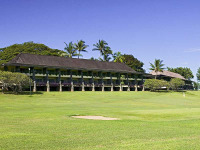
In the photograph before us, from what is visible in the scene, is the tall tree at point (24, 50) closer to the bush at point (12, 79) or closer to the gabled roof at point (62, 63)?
the gabled roof at point (62, 63)

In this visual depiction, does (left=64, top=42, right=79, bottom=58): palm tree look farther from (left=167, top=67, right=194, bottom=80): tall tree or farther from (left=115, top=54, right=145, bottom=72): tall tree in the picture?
(left=167, top=67, right=194, bottom=80): tall tree

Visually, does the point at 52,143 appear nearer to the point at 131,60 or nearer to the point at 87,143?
the point at 87,143

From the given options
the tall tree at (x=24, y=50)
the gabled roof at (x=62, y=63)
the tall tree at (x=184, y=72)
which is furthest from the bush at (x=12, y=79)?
the tall tree at (x=184, y=72)

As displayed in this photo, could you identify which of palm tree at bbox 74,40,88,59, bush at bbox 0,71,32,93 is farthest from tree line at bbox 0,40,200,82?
bush at bbox 0,71,32,93

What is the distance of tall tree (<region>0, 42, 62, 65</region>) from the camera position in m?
94.8

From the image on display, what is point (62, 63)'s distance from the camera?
81875 mm

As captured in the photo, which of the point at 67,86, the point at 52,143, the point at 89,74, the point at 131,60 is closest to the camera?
the point at 52,143

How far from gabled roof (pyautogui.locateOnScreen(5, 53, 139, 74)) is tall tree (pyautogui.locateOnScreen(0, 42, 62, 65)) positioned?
19.6 metres

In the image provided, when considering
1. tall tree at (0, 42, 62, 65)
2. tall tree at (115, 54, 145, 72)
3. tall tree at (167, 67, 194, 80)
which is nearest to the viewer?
tall tree at (0, 42, 62, 65)

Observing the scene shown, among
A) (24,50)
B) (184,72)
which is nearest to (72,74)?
(24,50)

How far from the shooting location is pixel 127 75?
96.2 metres

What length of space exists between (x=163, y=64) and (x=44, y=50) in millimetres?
48304

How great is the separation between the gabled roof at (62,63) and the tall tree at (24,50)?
19.6 metres

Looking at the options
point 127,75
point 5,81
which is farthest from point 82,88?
point 5,81
